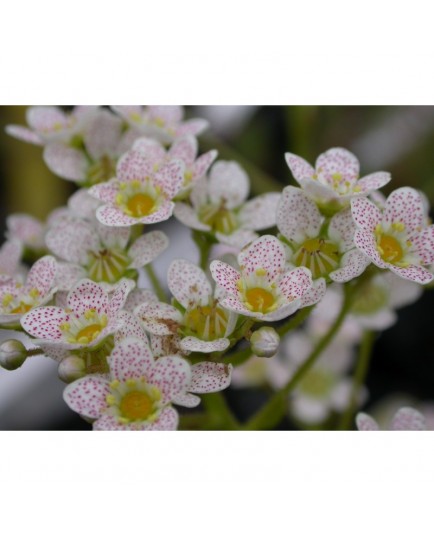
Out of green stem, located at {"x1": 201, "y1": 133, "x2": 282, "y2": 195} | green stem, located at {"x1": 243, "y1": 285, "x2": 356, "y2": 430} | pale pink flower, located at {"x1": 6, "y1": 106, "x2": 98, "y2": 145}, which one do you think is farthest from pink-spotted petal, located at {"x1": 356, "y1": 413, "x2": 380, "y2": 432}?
green stem, located at {"x1": 201, "y1": 133, "x2": 282, "y2": 195}

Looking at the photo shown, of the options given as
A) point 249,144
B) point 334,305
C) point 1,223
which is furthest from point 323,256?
point 1,223

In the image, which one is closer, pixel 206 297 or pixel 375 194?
pixel 206 297

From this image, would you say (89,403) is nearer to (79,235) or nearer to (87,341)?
(87,341)

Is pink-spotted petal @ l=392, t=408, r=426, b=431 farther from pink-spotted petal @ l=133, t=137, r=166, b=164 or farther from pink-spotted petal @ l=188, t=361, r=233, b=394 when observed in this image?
pink-spotted petal @ l=133, t=137, r=166, b=164

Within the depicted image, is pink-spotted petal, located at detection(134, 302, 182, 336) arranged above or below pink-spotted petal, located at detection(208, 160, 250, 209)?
below

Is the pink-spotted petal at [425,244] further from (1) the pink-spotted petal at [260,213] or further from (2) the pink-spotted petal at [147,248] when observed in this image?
(2) the pink-spotted petal at [147,248]

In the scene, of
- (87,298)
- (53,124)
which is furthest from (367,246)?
(53,124)

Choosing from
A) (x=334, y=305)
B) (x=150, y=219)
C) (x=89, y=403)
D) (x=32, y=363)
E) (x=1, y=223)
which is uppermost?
(x=150, y=219)
